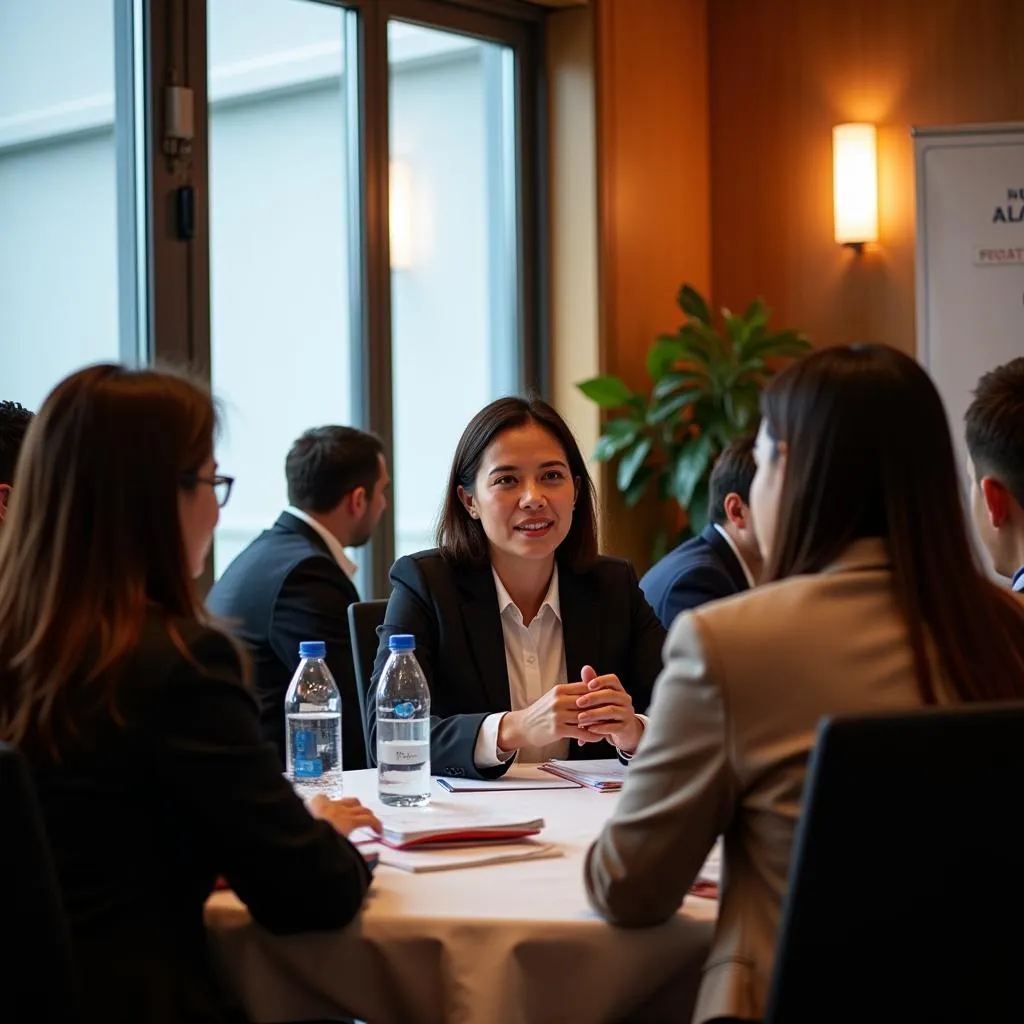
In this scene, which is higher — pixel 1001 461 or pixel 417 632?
A: pixel 1001 461

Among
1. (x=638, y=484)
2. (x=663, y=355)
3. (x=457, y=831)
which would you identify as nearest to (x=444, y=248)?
(x=663, y=355)

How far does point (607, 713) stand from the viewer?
259 cm

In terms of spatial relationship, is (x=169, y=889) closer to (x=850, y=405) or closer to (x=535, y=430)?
(x=850, y=405)

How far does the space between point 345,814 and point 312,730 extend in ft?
2.44

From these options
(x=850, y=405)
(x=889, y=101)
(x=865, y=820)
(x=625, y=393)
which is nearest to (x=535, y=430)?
(x=850, y=405)

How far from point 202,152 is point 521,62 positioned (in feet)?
5.84

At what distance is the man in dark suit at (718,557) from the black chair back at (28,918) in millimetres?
2296

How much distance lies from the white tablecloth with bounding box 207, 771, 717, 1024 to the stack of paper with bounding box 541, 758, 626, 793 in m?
0.67

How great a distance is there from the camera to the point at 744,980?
1640 millimetres

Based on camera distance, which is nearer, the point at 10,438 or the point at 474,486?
the point at 10,438

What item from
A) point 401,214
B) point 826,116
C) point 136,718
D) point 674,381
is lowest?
point 136,718

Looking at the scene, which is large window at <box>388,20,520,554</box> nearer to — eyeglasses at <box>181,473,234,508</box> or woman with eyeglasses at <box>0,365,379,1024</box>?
eyeglasses at <box>181,473,234,508</box>

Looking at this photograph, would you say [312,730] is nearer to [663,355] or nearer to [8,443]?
[8,443]

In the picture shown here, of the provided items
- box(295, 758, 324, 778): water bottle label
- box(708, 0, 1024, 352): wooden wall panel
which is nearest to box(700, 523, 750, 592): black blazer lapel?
box(295, 758, 324, 778): water bottle label
